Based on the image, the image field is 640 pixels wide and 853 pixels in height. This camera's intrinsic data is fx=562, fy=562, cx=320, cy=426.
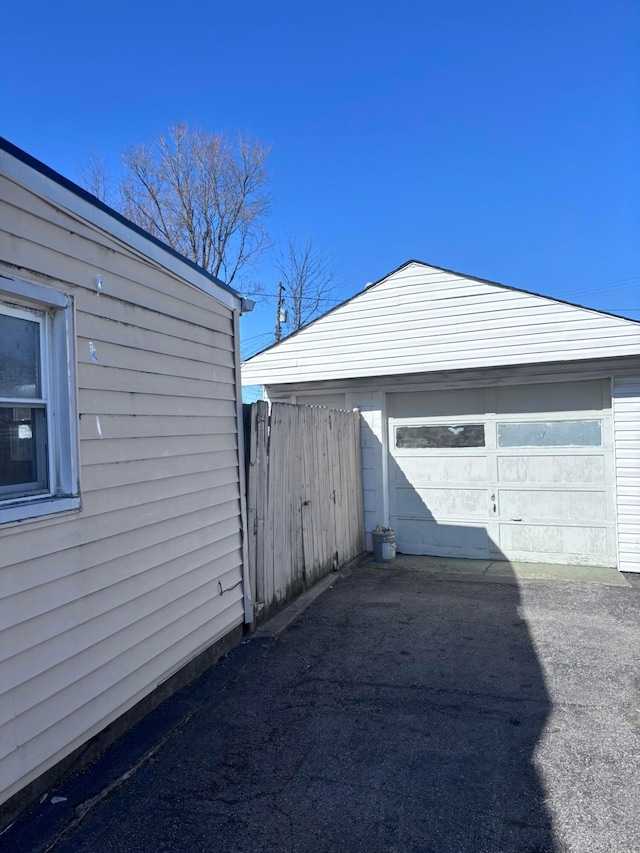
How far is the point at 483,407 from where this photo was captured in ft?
25.2

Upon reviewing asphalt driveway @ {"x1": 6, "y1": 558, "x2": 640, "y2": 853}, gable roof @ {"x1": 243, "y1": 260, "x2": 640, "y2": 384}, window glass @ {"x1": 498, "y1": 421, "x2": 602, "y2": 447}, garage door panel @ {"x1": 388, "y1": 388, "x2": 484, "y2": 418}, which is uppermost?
gable roof @ {"x1": 243, "y1": 260, "x2": 640, "y2": 384}

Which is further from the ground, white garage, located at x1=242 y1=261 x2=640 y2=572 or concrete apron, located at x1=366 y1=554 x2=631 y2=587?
white garage, located at x1=242 y1=261 x2=640 y2=572

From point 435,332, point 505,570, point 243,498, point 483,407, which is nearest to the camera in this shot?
point 243,498

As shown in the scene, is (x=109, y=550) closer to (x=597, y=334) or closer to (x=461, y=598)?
(x=461, y=598)

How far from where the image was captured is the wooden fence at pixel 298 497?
16.8 feet

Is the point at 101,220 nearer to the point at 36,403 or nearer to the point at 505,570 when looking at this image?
the point at 36,403

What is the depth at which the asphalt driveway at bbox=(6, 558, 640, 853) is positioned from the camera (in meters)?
2.47

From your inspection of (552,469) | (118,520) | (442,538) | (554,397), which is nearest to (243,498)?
(118,520)

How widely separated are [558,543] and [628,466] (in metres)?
1.32

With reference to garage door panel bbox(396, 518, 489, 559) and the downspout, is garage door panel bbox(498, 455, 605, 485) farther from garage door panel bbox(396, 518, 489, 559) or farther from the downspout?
the downspout

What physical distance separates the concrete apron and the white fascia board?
14.7ft

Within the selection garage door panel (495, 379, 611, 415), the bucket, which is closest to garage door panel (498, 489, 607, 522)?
garage door panel (495, 379, 611, 415)

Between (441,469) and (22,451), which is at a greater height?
(22,451)

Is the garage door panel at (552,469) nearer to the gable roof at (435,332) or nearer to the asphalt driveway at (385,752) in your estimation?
the gable roof at (435,332)
